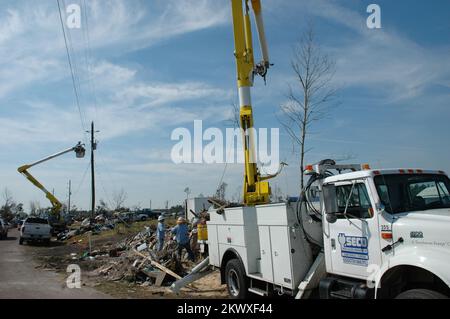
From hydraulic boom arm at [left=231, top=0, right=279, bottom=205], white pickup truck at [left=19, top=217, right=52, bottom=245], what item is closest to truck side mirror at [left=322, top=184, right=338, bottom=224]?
hydraulic boom arm at [left=231, top=0, right=279, bottom=205]

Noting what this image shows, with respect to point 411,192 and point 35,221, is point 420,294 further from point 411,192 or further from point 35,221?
point 35,221

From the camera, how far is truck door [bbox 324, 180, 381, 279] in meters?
6.41

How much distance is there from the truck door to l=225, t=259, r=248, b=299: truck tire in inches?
96.8

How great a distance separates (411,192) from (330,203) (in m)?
1.24

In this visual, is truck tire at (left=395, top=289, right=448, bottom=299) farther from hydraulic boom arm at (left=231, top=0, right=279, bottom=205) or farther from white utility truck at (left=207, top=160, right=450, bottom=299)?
hydraulic boom arm at (left=231, top=0, right=279, bottom=205)

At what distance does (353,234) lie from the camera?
22.0 ft

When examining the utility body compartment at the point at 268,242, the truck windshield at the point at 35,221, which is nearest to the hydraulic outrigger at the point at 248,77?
the utility body compartment at the point at 268,242

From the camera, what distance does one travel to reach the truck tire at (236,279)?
9.18 m

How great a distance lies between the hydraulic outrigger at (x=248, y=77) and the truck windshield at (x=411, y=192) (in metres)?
5.60

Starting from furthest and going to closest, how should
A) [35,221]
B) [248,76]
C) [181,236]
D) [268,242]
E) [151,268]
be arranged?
[35,221] < [181,236] < [151,268] < [248,76] < [268,242]

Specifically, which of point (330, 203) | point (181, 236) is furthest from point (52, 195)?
point (330, 203)

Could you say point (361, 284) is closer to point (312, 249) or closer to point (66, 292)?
point (312, 249)

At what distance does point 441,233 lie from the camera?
550cm
